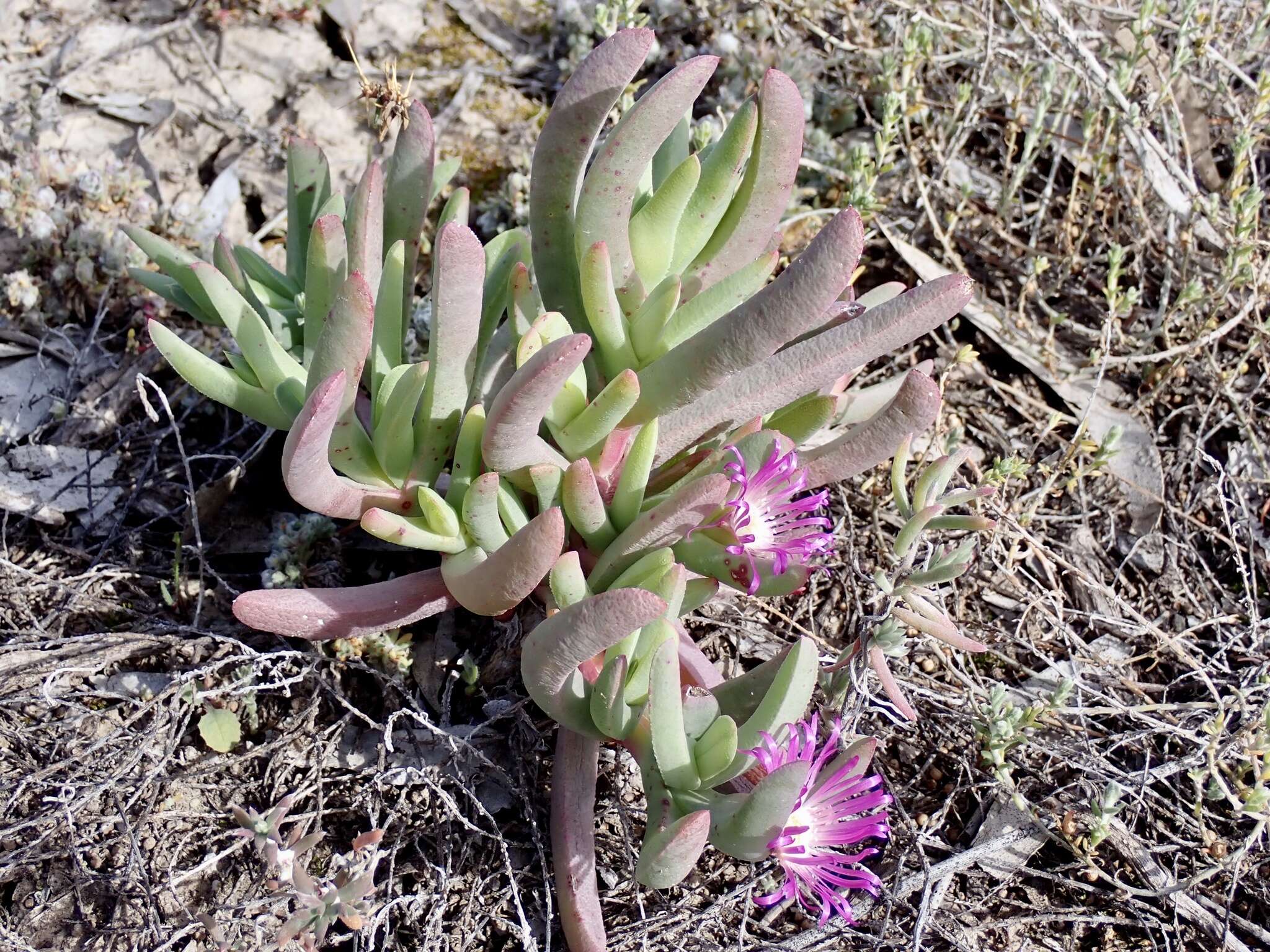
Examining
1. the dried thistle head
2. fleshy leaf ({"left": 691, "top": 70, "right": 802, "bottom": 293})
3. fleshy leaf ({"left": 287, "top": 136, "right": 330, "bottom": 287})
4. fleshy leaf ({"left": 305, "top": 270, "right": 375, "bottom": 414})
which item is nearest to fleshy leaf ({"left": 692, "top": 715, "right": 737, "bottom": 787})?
fleshy leaf ({"left": 691, "top": 70, "right": 802, "bottom": 293})

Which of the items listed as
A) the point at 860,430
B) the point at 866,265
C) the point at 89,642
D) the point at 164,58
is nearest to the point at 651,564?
the point at 860,430

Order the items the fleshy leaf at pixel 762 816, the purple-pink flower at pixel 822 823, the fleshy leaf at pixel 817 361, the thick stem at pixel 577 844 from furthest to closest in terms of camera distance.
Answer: the thick stem at pixel 577 844
the fleshy leaf at pixel 817 361
the purple-pink flower at pixel 822 823
the fleshy leaf at pixel 762 816

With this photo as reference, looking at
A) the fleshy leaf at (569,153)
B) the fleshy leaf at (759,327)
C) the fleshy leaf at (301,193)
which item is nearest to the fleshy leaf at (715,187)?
the fleshy leaf at (569,153)

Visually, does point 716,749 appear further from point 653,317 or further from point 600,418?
point 653,317

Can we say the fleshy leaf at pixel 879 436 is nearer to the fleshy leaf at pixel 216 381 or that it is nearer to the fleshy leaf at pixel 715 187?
the fleshy leaf at pixel 715 187

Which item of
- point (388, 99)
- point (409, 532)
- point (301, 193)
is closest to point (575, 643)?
point (409, 532)

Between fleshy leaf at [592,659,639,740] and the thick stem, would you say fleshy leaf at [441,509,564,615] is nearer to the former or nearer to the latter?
fleshy leaf at [592,659,639,740]
